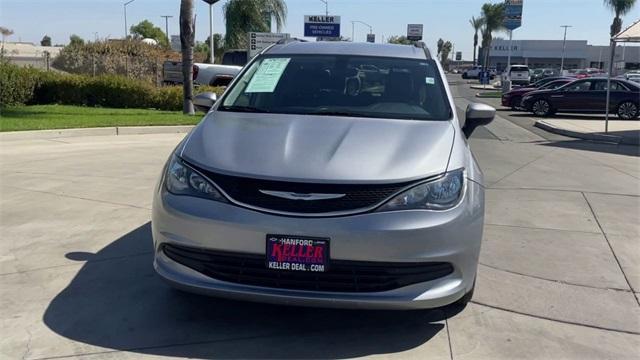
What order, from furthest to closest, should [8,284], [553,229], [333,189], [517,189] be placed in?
[517,189]
[553,229]
[8,284]
[333,189]

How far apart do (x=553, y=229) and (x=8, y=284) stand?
495 cm

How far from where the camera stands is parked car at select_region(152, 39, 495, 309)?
137 inches

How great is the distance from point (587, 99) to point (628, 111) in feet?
4.54

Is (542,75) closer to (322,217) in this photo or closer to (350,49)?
(350,49)

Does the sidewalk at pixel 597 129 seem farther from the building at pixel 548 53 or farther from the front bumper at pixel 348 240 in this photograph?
the building at pixel 548 53

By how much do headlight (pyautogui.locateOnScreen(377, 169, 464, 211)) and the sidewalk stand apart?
43.1ft

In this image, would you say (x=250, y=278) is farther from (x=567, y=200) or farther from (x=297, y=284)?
(x=567, y=200)

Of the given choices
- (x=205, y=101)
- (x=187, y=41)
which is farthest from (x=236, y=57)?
(x=205, y=101)

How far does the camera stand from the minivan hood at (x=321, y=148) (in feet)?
11.9

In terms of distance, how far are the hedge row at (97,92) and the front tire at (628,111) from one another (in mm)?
13697

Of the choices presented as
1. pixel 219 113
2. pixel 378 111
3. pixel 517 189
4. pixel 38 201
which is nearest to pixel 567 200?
pixel 517 189

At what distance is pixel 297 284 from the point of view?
3594 mm

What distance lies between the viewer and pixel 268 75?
17.1 ft

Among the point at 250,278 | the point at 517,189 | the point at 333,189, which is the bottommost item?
the point at 517,189
